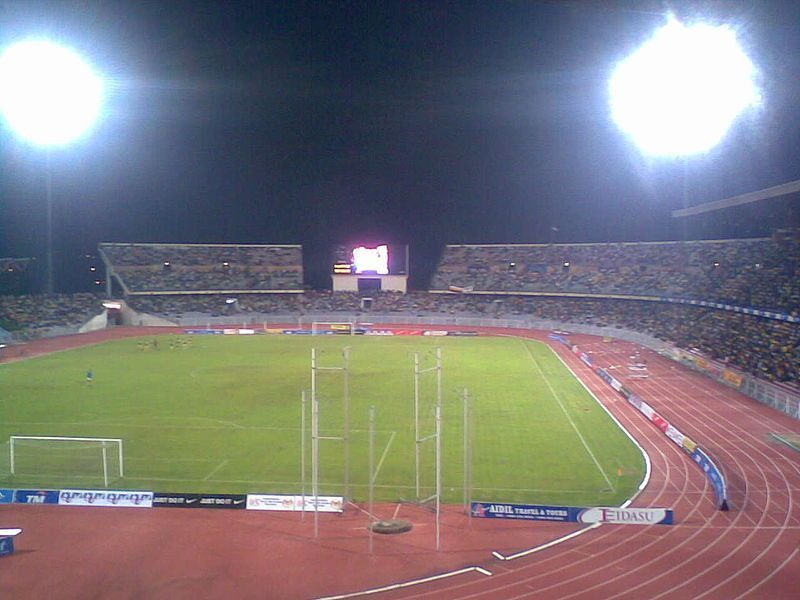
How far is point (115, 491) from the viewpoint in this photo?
1852 centimetres

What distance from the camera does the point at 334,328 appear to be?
69938 mm

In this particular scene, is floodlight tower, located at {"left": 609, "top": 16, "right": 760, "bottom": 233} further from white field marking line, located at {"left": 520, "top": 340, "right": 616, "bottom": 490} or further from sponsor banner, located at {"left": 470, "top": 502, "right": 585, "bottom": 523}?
sponsor banner, located at {"left": 470, "top": 502, "right": 585, "bottom": 523}

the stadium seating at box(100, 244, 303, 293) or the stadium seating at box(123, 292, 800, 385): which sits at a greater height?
the stadium seating at box(100, 244, 303, 293)

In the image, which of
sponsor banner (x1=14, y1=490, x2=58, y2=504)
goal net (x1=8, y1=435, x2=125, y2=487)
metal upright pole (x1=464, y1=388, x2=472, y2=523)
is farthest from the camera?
goal net (x1=8, y1=435, x2=125, y2=487)

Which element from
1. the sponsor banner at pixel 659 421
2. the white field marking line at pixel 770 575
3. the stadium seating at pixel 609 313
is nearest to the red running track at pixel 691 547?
the white field marking line at pixel 770 575

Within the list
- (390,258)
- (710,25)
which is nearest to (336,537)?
(710,25)

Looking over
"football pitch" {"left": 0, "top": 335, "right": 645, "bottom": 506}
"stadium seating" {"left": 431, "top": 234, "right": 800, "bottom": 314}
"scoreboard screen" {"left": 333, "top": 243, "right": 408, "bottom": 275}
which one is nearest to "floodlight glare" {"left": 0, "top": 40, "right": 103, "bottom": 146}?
"football pitch" {"left": 0, "top": 335, "right": 645, "bottom": 506}

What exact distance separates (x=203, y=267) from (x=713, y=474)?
232ft

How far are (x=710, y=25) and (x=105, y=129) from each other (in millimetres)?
41316

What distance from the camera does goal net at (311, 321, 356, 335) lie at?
67375mm

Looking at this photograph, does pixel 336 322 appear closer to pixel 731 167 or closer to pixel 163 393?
pixel 163 393

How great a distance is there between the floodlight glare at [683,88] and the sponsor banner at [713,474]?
13.6m

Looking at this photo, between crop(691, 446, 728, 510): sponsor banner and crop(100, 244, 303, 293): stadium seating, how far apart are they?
6507 cm

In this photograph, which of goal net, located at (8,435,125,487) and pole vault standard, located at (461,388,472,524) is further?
goal net, located at (8,435,125,487)
